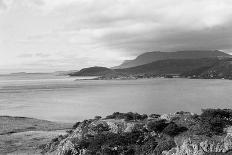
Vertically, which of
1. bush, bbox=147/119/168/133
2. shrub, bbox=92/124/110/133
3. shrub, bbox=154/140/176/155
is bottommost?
shrub, bbox=154/140/176/155

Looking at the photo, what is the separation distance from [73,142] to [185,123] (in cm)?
1126

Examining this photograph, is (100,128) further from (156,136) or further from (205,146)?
(205,146)

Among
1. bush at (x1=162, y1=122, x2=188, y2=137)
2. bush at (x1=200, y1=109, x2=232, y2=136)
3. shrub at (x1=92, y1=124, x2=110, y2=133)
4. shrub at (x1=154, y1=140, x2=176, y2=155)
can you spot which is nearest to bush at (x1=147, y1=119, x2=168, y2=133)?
bush at (x1=162, y1=122, x2=188, y2=137)

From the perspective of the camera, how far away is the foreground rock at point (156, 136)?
26.6 m

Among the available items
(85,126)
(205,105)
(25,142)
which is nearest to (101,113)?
(205,105)

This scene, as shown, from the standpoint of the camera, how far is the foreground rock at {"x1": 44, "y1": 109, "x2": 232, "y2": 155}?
26.6m

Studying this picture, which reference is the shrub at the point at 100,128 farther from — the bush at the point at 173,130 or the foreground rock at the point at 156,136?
the bush at the point at 173,130

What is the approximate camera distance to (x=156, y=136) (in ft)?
100

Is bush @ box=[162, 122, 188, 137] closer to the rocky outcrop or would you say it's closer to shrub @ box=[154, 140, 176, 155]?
shrub @ box=[154, 140, 176, 155]

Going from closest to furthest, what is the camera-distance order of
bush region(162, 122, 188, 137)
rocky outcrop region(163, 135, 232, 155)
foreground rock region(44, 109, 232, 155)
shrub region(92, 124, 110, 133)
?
rocky outcrop region(163, 135, 232, 155), foreground rock region(44, 109, 232, 155), bush region(162, 122, 188, 137), shrub region(92, 124, 110, 133)

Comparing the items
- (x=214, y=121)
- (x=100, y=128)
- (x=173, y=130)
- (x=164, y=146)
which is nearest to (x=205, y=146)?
(x=214, y=121)

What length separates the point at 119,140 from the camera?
3119 cm

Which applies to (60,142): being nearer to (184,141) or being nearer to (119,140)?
(119,140)

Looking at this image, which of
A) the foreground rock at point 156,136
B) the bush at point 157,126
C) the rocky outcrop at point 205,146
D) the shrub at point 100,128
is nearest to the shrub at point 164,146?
the foreground rock at point 156,136
